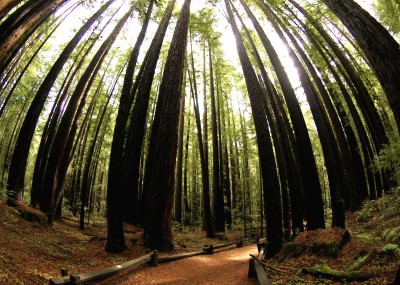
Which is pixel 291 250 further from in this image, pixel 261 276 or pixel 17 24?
pixel 17 24

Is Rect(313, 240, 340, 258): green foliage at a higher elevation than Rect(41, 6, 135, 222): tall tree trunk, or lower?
lower

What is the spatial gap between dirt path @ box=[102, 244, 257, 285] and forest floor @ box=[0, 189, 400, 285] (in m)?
0.03

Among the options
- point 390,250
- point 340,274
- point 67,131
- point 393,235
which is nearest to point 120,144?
point 67,131

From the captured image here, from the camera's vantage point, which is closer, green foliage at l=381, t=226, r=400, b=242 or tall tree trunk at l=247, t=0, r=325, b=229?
green foliage at l=381, t=226, r=400, b=242

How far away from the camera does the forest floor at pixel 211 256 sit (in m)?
4.78

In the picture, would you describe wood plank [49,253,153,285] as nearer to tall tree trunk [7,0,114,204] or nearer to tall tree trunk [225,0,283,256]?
tall tree trunk [225,0,283,256]

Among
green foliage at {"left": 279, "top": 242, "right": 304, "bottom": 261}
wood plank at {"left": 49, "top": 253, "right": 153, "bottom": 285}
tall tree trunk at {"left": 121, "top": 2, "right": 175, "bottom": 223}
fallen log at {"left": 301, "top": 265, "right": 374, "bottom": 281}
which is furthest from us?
tall tree trunk at {"left": 121, "top": 2, "right": 175, "bottom": 223}

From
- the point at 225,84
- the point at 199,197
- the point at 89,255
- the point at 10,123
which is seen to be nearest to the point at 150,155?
the point at 89,255

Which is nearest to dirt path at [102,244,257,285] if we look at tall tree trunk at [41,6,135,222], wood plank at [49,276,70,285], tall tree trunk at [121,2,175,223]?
wood plank at [49,276,70,285]

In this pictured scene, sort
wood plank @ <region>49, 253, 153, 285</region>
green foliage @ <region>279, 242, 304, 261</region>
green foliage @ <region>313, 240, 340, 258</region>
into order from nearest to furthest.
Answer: wood plank @ <region>49, 253, 153, 285</region> → green foliage @ <region>313, 240, 340, 258</region> → green foliage @ <region>279, 242, 304, 261</region>

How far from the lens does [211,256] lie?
34.3 ft

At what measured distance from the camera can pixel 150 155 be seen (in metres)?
8.99

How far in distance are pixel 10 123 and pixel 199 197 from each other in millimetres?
17822

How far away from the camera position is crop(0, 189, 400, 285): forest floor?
15.7ft
